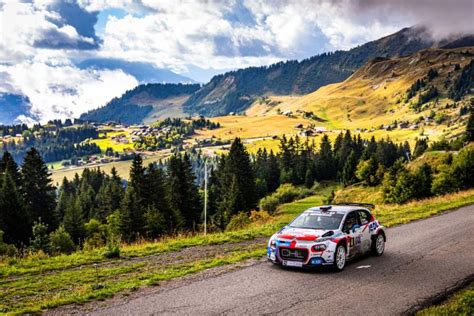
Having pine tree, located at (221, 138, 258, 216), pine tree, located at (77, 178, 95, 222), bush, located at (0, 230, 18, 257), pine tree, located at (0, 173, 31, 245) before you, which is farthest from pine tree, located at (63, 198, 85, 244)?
bush, located at (0, 230, 18, 257)

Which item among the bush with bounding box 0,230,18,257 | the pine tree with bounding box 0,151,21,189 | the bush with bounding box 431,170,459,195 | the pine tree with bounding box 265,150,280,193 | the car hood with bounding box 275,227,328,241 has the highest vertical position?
the pine tree with bounding box 0,151,21,189

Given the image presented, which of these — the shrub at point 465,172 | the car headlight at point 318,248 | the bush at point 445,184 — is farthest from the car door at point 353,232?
the shrub at point 465,172

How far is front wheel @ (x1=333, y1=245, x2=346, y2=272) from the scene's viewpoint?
1658cm

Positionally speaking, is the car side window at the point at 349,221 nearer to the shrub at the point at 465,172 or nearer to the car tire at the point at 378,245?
the car tire at the point at 378,245

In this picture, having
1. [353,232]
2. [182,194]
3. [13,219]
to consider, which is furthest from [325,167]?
[353,232]

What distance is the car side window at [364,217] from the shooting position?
62.4ft

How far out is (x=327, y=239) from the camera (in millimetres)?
16562

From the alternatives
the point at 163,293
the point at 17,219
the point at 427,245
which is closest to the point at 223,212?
the point at 17,219

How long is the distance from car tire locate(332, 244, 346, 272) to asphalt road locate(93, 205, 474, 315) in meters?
0.26

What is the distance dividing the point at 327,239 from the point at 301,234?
102 cm

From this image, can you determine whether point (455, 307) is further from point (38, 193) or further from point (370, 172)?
point (370, 172)

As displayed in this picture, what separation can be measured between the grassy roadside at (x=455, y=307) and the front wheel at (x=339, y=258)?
4.17 m

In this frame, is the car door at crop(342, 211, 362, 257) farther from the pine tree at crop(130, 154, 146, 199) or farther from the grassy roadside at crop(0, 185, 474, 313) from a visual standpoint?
the pine tree at crop(130, 154, 146, 199)

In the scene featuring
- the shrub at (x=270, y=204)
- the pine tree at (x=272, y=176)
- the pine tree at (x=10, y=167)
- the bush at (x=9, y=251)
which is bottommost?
the shrub at (x=270, y=204)
